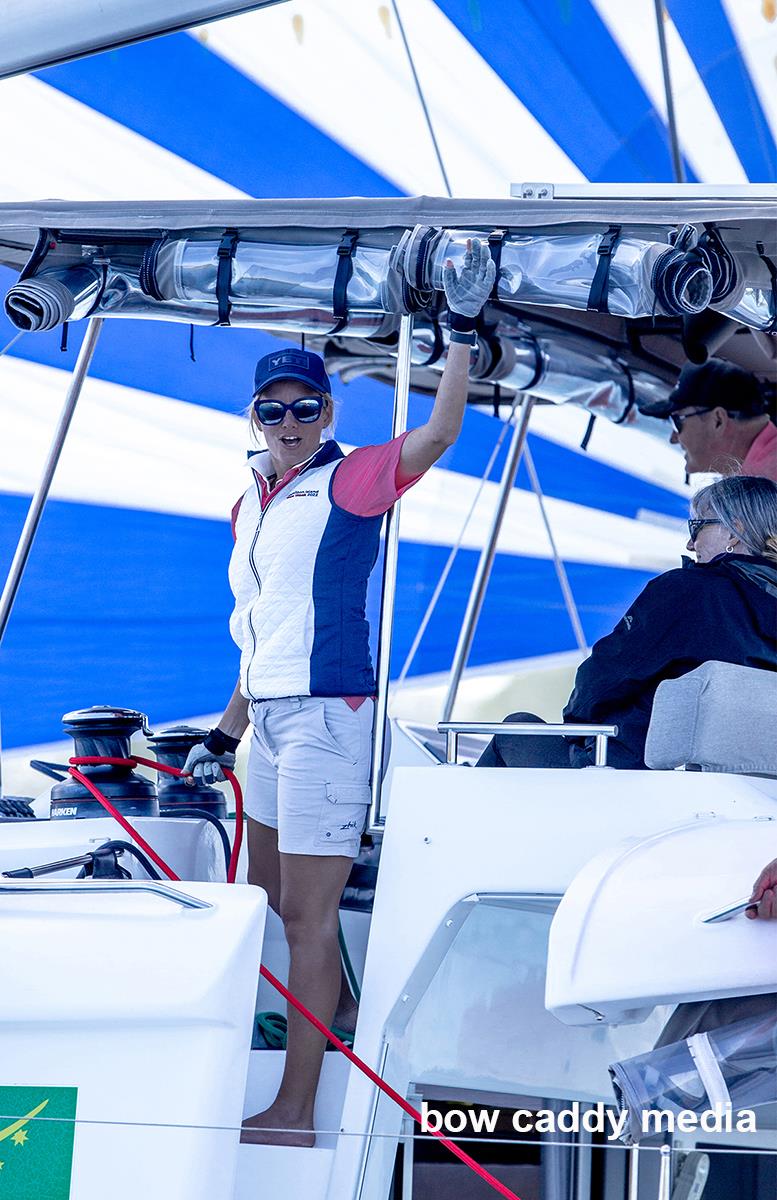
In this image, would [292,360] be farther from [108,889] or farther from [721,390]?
[721,390]

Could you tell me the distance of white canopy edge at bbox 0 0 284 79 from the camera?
1.94m

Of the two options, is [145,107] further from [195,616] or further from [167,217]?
[195,616]

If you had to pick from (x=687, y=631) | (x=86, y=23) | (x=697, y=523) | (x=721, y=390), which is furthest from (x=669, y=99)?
(x=86, y=23)

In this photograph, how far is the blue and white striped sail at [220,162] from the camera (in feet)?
11.8

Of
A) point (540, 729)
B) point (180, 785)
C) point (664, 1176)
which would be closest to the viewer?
point (664, 1176)

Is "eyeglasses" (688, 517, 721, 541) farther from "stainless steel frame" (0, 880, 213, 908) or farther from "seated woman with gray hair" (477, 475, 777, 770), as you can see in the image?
"stainless steel frame" (0, 880, 213, 908)

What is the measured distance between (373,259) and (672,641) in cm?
91

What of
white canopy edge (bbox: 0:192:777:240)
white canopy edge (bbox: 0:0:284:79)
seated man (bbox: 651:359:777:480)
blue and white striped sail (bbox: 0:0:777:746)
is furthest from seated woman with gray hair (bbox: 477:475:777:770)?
blue and white striped sail (bbox: 0:0:777:746)

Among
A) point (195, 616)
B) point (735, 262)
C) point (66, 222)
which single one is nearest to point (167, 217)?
point (66, 222)

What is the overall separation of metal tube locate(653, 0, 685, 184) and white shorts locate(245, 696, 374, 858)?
6.20ft

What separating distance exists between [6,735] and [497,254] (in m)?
2.75

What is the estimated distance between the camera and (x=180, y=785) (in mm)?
2992

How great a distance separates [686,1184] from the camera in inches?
73.1

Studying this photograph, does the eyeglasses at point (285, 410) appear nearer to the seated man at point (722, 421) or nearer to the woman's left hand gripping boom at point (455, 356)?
the woman's left hand gripping boom at point (455, 356)
